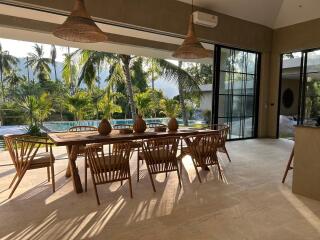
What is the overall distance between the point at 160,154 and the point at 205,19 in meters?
3.87

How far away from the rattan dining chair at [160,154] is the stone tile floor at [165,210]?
27 centimetres

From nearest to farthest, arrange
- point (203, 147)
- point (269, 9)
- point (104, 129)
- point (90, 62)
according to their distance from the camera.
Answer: point (104, 129)
point (203, 147)
point (269, 9)
point (90, 62)

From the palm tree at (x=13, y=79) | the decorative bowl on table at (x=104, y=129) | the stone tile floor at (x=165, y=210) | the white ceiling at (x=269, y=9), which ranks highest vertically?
the white ceiling at (x=269, y=9)

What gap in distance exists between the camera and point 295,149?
3361 mm

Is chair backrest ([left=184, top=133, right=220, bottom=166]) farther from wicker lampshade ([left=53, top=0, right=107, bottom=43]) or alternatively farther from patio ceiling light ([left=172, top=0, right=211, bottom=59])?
wicker lampshade ([left=53, top=0, right=107, bottom=43])

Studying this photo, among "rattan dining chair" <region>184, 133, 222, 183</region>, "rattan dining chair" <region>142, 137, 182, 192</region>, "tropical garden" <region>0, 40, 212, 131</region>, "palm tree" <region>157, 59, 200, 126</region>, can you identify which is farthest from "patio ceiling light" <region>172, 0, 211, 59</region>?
"palm tree" <region>157, 59, 200, 126</region>

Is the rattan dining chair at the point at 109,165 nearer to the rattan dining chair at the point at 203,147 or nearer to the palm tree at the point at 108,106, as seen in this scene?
the rattan dining chair at the point at 203,147

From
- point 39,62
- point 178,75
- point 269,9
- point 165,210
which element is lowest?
point 165,210

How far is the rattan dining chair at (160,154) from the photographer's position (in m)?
3.35

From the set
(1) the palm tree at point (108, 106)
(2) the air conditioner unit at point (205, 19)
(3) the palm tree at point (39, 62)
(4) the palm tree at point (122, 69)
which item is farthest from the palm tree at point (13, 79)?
(2) the air conditioner unit at point (205, 19)

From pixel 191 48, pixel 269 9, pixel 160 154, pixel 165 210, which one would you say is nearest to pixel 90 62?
pixel 269 9

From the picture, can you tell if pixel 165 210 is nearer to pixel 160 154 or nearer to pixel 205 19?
pixel 160 154

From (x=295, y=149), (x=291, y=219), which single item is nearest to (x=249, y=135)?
(x=295, y=149)

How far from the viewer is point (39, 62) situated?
18031 millimetres
